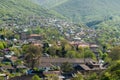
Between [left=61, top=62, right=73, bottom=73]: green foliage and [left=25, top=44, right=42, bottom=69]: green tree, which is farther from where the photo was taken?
[left=25, top=44, right=42, bottom=69]: green tree

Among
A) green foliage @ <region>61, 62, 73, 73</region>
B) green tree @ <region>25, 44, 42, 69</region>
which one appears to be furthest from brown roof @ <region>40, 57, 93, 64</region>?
green foliage @ <region>61, 62, 73, 73</region>

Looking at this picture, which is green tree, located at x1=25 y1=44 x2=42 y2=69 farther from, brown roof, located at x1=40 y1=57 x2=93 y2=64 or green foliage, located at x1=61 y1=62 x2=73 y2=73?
green foliage, located at x1=61 y1=62 x2=73 y2=73

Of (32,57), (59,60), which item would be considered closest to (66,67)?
(32,57)

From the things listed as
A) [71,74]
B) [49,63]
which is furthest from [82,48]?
[71,74]

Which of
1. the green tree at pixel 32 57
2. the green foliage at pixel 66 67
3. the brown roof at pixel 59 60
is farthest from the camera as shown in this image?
the brown roof at pixel 59 60

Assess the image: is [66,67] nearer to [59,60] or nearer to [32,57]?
[32,57]

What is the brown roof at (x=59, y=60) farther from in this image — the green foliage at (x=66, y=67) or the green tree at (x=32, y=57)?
the green foliage at (x=66, y=67)

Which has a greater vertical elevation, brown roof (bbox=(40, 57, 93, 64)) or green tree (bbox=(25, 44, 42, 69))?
green tree (bbox=(25, 44, 42, 69))

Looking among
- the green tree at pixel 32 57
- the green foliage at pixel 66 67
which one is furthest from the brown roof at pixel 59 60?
the green foliage at pixel 66 67

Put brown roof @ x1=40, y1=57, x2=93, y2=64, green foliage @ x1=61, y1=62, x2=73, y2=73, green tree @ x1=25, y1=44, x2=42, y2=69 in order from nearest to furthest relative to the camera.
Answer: green foliage @ x1=61, y1=62, x2=73, y2=73
green tree @ x1=25, y1=44, x2=42, y2=69
brown roof @ x1=40, y1=57, x2=93, y2=64

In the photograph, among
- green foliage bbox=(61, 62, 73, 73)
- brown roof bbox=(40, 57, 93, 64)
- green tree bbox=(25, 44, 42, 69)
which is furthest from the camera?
brown roof bbox=(40, 57, 93, 64)

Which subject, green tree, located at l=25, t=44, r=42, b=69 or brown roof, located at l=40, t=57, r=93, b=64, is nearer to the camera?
green tree, located at l=25, t=44, r=42, b=69
